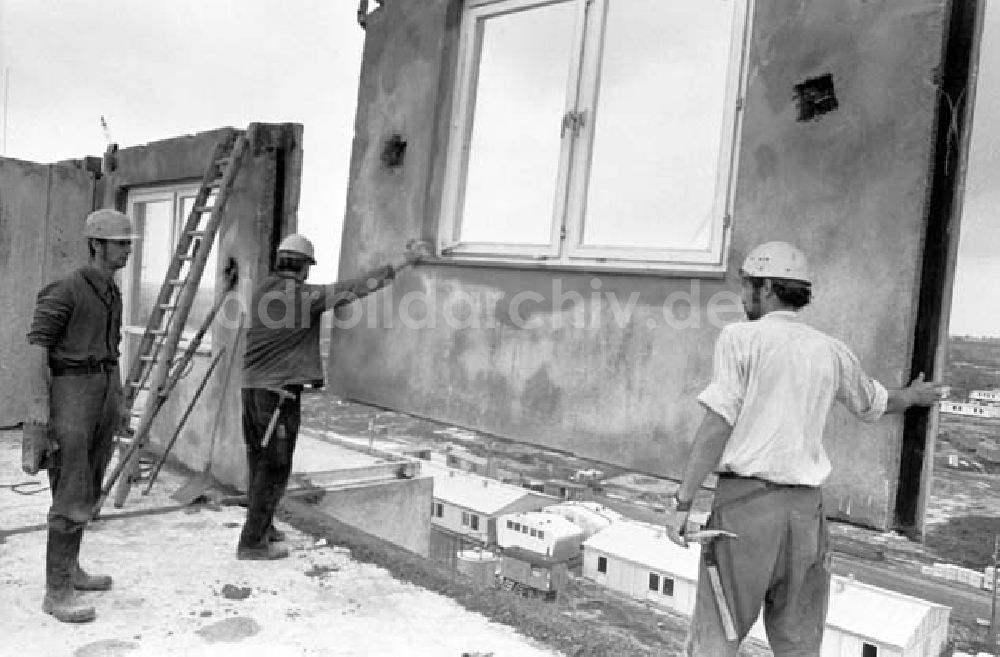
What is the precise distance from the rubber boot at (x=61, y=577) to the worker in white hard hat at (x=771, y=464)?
3256 mm

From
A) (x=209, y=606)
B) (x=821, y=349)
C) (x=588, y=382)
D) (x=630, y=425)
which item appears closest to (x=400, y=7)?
(x=588, y=382)

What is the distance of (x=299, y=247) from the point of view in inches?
193

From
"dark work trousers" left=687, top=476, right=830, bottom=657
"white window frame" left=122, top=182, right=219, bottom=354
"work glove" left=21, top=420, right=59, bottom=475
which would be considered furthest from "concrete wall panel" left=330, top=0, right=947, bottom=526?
"white window frame" left=122, top=182, right=219, bottom=354

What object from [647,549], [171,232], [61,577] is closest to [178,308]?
[171,232]

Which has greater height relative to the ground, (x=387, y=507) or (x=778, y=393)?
(x=778, y=393)

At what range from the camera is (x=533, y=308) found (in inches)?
150

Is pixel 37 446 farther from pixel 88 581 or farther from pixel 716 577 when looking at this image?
pixel 716 577

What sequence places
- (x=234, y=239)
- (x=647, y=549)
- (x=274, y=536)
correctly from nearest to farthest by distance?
(x=274, y=536), (x=234, y=239), (x=647, y=549)

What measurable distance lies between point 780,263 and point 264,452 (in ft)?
12.0

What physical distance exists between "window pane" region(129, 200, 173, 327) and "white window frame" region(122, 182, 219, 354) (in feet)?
0.14

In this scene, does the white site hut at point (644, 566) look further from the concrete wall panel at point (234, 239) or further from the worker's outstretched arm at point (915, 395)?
the worker's outstretched arm at point (915, 395)

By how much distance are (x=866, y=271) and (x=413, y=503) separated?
608 cm

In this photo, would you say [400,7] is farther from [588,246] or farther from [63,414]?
[63,414]

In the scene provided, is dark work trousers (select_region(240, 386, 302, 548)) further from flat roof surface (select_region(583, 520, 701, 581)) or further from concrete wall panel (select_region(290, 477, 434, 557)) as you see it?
flat roof surface (select_region(583, 520, 701, 581))
